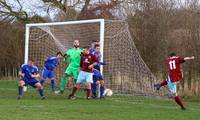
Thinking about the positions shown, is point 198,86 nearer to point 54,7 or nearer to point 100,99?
point 100,99

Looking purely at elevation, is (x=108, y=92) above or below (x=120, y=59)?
below

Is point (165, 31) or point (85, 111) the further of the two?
point (165, 31)

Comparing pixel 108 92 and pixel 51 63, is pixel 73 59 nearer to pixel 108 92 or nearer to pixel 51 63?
pixel 108 92

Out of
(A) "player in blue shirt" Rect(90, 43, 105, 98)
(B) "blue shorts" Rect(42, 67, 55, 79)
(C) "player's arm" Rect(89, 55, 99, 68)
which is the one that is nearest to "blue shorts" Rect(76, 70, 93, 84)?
(C) "player's arm" Rect(89, 55, 99, 68)

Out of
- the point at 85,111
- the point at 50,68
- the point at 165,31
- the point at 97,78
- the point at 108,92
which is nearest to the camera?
the point at 85,111

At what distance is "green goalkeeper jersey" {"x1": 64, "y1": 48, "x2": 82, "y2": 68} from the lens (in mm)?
18109

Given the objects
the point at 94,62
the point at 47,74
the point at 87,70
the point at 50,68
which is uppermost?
the point at 94,62

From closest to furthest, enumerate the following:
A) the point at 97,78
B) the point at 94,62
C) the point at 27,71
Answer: the point at 27,71, the point at 94,62, the point at 97,78

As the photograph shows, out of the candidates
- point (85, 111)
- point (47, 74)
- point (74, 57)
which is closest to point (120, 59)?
point (74, 57)

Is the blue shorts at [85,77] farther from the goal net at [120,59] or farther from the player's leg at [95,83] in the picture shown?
the goal net at [120,59]

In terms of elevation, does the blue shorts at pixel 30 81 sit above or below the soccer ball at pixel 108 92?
above

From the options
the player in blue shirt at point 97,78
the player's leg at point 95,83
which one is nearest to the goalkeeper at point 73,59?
the player in blue shirt at point 97,78

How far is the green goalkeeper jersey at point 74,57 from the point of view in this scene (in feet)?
59.4

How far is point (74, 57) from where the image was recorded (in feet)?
59.9
